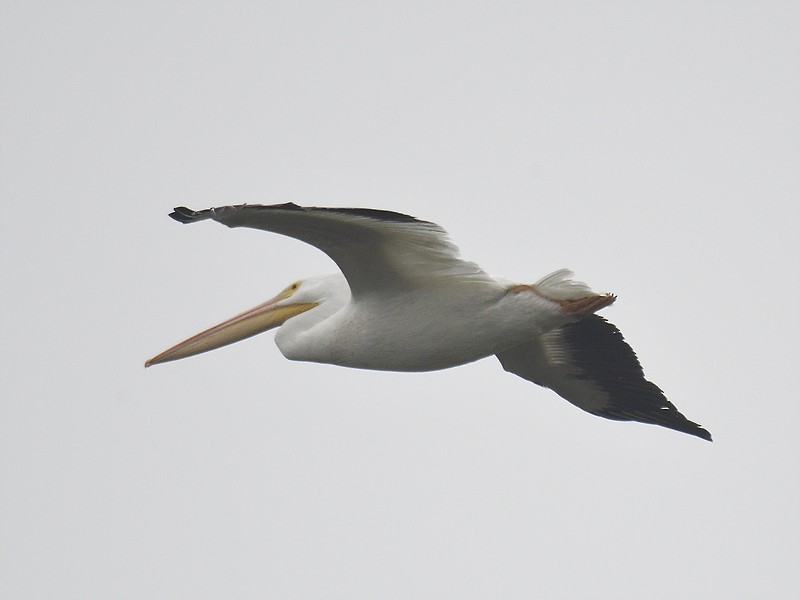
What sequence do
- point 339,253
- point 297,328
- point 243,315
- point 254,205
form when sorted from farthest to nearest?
1. point 243,315
2. point 297,328
3. point 339,253
4. point 254,205

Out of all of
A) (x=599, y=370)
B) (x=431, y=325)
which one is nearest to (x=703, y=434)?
(x=599, y=370)

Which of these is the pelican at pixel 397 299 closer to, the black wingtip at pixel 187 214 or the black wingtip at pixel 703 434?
the black wingtip at pixel 187 214

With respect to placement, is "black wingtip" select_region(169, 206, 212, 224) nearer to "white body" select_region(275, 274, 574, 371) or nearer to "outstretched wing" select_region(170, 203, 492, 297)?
"outstretched wing" select_region(170, 203, 492, 297)

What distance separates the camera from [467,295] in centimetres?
857

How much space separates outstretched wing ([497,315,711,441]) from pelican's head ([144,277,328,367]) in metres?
1.65

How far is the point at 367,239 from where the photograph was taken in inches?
319

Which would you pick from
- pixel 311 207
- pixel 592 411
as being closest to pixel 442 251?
pixel 311 207

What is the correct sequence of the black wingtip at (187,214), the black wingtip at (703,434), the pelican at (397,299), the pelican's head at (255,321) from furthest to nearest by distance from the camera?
the black wingtip at (703,434) → the pelican's head at (255,321) → the pelican at (397,299) → the black wingtip at (187,214)

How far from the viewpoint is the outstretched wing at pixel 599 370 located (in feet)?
33.1

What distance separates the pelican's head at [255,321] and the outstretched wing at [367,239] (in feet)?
3.84

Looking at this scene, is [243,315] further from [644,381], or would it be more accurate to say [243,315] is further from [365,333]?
[644,381]

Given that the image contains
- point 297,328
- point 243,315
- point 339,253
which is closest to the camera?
point 339,253

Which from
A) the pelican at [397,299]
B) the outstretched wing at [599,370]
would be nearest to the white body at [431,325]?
the pelican at [397,299]

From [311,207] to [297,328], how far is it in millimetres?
1870
